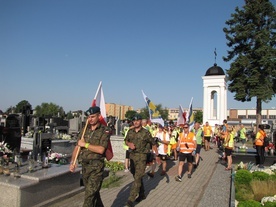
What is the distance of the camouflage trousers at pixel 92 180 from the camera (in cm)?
458

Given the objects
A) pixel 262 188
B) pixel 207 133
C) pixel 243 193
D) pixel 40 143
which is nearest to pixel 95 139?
pixel 40 143

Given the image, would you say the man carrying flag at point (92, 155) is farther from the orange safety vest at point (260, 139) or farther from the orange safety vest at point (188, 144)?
the orange safety vest at point (260, 139)

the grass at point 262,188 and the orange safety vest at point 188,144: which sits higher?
the orange safety vest at point 188,144

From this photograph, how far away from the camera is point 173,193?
24.7 feet

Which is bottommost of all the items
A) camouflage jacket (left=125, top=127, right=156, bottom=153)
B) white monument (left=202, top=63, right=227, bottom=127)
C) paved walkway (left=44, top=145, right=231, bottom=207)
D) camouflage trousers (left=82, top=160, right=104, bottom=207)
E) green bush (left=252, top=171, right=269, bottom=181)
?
paved walkway (left=44, top=145, right=231, bottom=207)

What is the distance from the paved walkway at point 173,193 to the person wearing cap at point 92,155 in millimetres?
1743

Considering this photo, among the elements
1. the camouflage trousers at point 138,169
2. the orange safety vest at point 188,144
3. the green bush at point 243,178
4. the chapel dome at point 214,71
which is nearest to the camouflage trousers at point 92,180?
the camouflage trousers at point 138,169

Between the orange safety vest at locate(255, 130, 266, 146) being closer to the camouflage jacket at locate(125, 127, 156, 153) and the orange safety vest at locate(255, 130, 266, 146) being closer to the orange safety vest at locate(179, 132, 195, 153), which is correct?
the orange safety vest at locate(179, 132, 195, 153)

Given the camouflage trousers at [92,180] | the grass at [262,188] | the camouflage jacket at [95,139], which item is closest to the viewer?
the camouflage trousers at [92,180]

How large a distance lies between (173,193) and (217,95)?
2336 cm

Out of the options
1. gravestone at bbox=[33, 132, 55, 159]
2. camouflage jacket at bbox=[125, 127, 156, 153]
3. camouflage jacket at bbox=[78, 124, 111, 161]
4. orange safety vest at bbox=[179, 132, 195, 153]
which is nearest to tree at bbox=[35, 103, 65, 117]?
gravestone at bbox=[33, 132, 55, 159]

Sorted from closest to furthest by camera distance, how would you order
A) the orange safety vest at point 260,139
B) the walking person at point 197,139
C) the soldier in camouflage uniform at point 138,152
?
the soldier in camouflage uniform at point 138,152 → the orange safety vest at point 260,139 → the walking person at point 197,139

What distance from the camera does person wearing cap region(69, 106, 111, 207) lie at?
460cm

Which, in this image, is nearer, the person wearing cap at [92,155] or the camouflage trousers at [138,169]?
the person wearing cap at [92,155]
